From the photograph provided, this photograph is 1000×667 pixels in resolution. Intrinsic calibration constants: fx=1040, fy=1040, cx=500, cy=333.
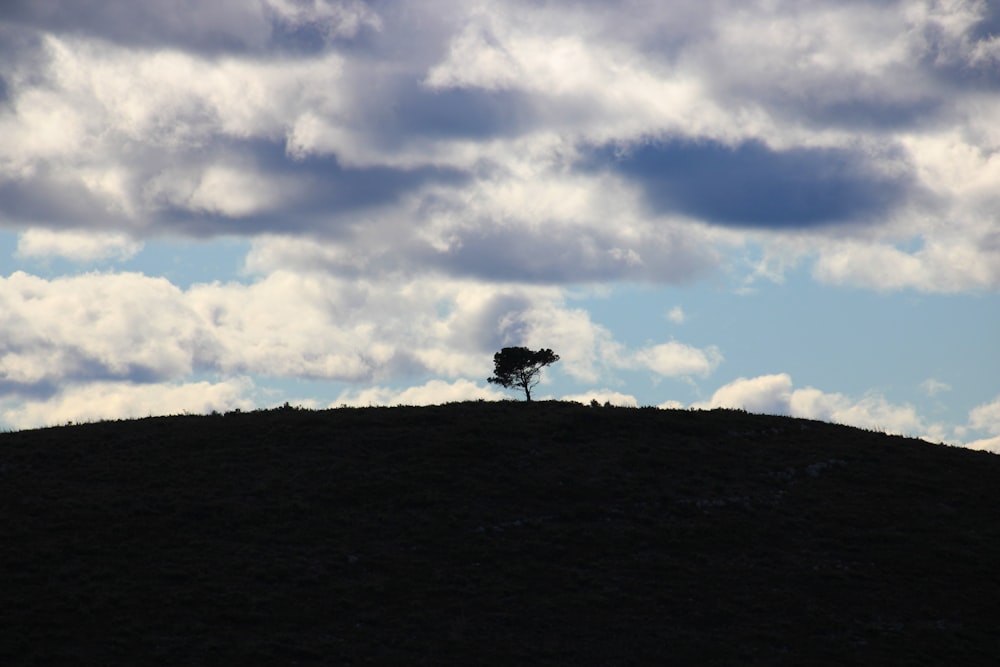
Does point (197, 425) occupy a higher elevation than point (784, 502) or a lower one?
higher

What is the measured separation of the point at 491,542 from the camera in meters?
43.7

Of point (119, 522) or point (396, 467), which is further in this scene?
point (396, 467)

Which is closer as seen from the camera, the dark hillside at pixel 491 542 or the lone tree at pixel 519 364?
the dark hillside at pixel 491 542

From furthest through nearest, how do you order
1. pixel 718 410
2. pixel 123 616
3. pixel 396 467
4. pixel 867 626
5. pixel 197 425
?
pixel 718 410 < pixel 197 425 < pixel 396 467 < pixel 867 626 < pixel 123 616

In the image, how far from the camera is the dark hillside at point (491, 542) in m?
36.2

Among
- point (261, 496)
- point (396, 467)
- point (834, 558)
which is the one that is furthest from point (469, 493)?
point (834, 558)

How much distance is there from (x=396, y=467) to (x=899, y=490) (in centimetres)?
2536

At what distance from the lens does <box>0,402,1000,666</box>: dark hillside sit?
36219 millimetres

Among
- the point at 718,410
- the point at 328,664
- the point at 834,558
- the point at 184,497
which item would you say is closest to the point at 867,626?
the point at 834,558

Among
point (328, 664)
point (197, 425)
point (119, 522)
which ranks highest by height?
point (197, 425)

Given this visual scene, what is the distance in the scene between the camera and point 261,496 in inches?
1863

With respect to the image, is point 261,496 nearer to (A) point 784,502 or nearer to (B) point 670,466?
(B) point 670,466

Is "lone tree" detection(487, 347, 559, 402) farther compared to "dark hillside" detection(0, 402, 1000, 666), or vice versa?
"lone tree" detection(487, 347, 559, 402)

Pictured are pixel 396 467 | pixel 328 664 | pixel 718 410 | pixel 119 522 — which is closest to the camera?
pixel 328 664
